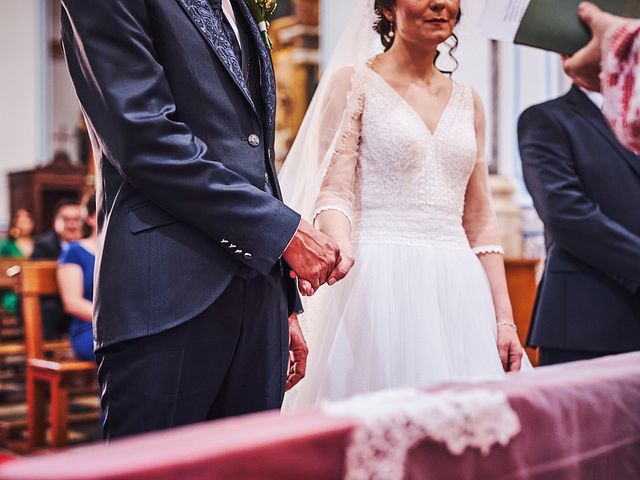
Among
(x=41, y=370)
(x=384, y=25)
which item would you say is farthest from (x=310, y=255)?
(x=41, y=370)

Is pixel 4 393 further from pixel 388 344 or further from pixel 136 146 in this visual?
pixel 136 146

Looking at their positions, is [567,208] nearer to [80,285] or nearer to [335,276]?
[335,276]

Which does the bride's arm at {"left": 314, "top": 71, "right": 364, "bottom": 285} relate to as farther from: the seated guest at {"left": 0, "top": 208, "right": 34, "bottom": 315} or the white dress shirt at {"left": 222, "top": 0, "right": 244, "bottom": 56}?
the seated guest at {"left": 0, "top": 208, "right": 34, "bottom": 315}

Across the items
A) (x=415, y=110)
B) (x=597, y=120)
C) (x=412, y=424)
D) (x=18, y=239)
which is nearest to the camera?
(x=412, y=424)

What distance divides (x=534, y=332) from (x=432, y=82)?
0.89 m

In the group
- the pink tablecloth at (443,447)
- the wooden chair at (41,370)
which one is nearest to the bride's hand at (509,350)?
the pink tablecloth at (443,447)

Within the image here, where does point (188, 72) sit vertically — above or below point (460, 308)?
above

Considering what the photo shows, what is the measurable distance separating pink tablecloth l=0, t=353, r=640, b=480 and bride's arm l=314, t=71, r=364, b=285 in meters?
1.01

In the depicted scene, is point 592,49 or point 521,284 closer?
point 592,49

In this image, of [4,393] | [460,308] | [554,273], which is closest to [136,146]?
[460,308]

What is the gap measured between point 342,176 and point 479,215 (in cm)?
41

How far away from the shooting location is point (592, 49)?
1.24 metres

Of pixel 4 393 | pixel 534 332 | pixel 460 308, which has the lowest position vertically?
pixel 4 393

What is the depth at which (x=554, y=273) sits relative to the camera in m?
2.65
